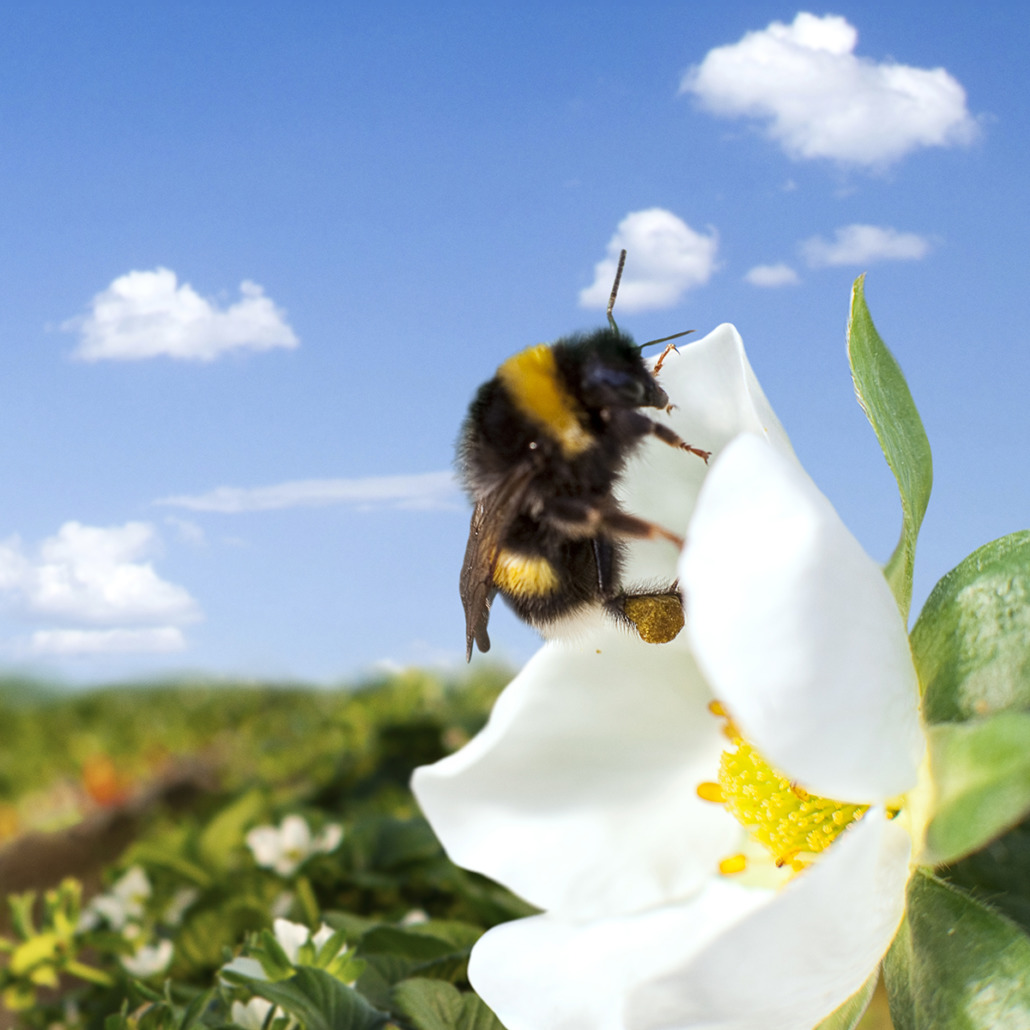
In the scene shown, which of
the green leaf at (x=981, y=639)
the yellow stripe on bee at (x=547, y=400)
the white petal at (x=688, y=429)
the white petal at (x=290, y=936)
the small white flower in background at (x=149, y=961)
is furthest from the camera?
the small white flower in background at (x=149, y=961)

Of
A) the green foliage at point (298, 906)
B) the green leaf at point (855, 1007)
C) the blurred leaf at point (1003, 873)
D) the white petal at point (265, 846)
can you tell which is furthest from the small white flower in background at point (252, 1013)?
the white petal at point (265, 846)

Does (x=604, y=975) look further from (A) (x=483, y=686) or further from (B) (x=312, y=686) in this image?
(B) (x=312, y=686)

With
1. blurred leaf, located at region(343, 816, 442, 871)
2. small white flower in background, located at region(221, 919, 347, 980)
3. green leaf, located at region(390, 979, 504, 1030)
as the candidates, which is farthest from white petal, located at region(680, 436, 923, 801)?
blurred leaf, located at region(343, 816, 442, 871)

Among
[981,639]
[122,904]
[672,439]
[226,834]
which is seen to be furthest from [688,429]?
[122,904]

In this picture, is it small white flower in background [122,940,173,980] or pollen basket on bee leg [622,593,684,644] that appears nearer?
pollen basket on bee leg [622,593,684,644]

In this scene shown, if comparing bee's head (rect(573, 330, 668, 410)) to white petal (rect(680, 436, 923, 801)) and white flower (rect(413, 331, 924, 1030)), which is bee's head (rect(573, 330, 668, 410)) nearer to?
white flower (rect(413, 331, 924, 1030))

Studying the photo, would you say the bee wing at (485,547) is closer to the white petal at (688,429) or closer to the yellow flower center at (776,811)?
the white petal at (688,429)

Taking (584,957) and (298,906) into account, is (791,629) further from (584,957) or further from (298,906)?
(298,906)
